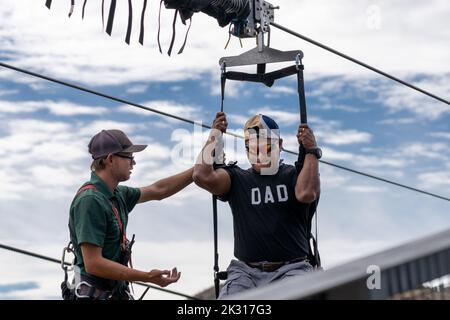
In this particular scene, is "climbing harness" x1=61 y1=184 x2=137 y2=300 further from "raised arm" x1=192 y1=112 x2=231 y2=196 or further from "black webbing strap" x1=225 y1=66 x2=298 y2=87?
"black webbing strap" x1=225 y1=66 x2=298 y2=87

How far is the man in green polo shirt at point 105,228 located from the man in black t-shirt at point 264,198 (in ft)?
1.73

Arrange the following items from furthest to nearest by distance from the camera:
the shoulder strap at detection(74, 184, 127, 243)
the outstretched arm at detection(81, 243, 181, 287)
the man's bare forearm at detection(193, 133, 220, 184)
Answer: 1. the man's bare forearm at detection(193, 133, 220, 184)
2. the shoulder strap at detection(74, 184, 127, 243)
3. the outstretched arm at detection(81, 243, 181, 287)

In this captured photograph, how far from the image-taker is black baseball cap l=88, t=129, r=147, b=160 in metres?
5.30

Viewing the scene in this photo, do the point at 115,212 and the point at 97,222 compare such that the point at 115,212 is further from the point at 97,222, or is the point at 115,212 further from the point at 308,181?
the point at 308,181

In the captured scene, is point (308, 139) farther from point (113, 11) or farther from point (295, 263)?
point (113, 11)

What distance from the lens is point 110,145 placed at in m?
5.30

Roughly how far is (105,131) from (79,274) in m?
0.94

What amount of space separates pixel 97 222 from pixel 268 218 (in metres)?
1.11

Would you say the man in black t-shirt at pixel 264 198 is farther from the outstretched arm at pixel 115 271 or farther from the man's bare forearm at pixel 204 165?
the outstretched arm at pixel 115 271

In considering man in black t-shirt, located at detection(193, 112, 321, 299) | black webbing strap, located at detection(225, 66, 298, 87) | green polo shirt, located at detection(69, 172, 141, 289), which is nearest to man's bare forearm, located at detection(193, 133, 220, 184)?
man in black t-shirt, located at detection(193, 112, 321, 299)

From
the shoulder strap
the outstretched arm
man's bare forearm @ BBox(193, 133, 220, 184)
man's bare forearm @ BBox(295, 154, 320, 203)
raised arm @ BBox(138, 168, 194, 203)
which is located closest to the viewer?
the outstretched arm

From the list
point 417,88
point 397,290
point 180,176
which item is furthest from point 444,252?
point 417,88

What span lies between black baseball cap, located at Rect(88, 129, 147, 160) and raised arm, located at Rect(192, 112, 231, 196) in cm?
39

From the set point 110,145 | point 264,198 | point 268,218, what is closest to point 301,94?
point 264,198
